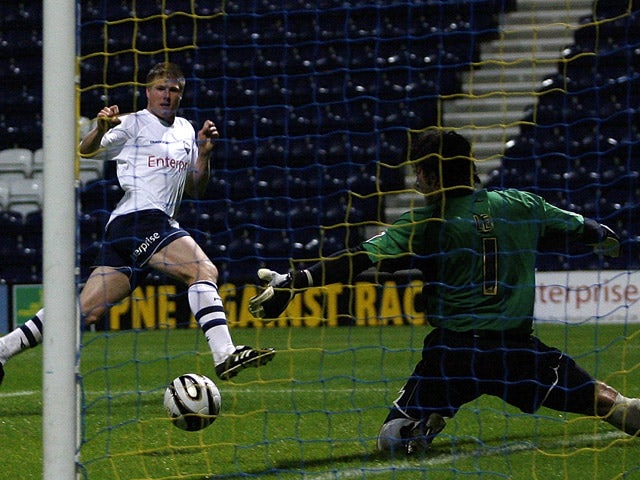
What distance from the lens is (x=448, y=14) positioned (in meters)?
13.3

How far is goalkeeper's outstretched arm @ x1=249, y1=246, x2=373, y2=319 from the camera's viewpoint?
14.7ft

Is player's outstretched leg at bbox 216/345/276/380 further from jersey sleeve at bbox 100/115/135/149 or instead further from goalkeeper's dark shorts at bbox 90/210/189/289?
jersey sleeve at bbox 100/115/135/149

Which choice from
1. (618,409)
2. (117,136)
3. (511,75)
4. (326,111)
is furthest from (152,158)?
(511,75)

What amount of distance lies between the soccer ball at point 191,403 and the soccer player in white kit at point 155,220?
0.49 metres

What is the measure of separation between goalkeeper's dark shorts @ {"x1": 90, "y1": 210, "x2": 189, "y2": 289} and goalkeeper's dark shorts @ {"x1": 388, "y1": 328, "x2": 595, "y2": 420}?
2.04m

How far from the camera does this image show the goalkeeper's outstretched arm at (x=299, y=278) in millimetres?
4480

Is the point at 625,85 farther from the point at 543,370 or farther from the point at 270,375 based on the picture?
the point at 543,370

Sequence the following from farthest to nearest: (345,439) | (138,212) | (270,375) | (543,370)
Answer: (270,375) → (138,212) → (345,439) → (543,370)

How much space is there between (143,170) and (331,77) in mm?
6370

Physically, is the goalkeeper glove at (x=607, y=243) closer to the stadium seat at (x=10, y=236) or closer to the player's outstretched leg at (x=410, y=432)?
the player's outstretched leg at (x=410, y=432)

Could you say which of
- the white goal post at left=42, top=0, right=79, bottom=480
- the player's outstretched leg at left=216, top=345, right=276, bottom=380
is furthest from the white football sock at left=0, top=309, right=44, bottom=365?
the white goal post at left=42, top=0, right=79, bottom=480

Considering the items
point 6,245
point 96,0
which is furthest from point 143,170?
point 6,245

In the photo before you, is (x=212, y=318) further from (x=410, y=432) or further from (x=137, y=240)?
(x=410, y=432)

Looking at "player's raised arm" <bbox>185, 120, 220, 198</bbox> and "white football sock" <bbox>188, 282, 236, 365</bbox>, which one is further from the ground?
"player's raised arm" <bbox>185, 120, 220, 198</bbox>
